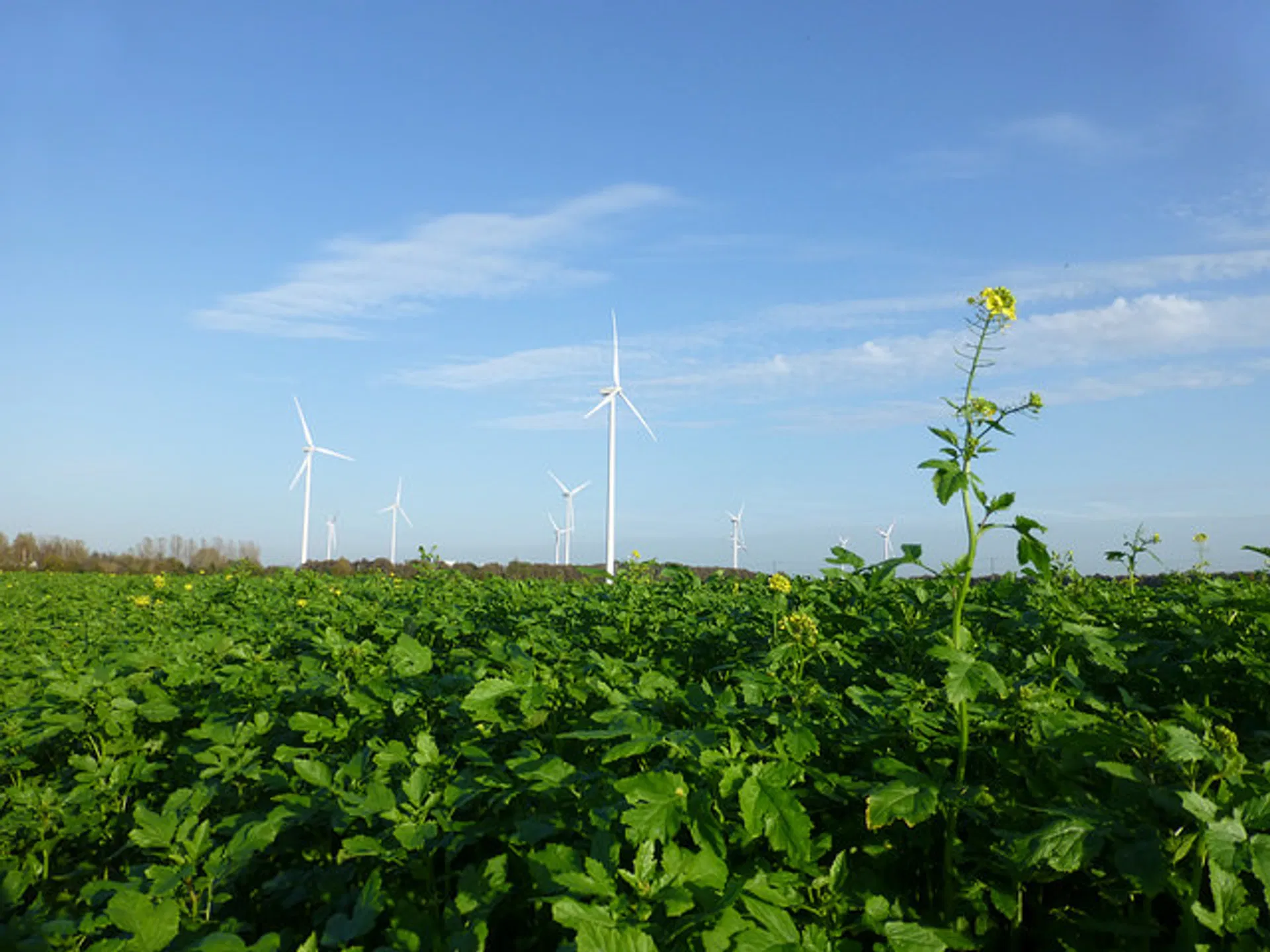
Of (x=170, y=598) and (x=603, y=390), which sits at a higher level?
(x=603, y=390)

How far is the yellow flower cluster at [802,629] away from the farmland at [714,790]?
0.05ft

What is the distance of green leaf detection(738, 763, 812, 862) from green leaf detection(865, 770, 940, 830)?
0.80 ft

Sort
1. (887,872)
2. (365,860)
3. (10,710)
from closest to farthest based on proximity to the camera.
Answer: (887,872), (365,860), (10,710)

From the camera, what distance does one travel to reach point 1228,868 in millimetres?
2127

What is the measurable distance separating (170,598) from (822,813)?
11635mm

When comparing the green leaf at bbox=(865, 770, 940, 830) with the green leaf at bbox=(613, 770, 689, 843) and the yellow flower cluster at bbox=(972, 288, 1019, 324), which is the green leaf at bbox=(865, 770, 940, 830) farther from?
the yellow flower cluster at bbox=(972, 288, 1019, 324)

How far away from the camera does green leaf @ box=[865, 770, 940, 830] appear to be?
257cm

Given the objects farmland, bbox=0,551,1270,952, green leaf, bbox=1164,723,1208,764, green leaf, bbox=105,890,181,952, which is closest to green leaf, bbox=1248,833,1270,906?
farmland, bbox=0,551,1270,952

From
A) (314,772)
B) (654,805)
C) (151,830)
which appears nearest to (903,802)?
(654,805)

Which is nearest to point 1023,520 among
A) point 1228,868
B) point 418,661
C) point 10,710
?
point 1228,868

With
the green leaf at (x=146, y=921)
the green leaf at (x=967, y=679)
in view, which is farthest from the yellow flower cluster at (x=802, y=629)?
the green leaf at (x=146, y=921)

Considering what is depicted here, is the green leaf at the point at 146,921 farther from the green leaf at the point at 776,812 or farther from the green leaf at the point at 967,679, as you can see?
the green leaf at the point at 967,679

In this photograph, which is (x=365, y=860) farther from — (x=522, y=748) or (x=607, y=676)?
(x=607, y=676)

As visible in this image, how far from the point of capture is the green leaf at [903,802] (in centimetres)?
257
